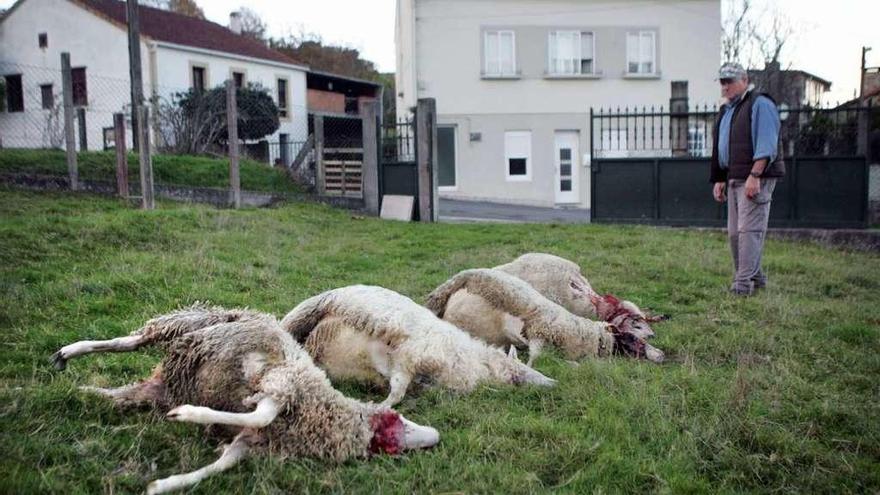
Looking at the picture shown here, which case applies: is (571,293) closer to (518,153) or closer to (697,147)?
(697,147)

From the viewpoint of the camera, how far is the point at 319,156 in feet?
52.9

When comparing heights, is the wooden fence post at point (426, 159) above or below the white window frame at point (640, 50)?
below

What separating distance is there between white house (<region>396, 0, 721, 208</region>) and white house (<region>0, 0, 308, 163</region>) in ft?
18.0

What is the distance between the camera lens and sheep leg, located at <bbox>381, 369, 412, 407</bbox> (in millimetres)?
3760

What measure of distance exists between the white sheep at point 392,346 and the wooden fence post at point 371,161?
10.6m

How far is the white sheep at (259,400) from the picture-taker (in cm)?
303

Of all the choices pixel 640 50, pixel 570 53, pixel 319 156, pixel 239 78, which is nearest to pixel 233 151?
pixel 319 156

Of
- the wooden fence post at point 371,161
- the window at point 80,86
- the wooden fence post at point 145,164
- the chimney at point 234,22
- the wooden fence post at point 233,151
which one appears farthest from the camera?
the chimney at point 234,22

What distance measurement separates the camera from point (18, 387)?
3600mm

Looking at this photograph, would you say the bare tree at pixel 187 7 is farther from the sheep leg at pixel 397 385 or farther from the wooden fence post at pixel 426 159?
the sheep leg at pixel 397 385

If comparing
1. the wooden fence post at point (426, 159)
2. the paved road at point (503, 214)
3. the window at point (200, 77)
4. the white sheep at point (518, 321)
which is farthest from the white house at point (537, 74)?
the white sheep at point (518, 321)

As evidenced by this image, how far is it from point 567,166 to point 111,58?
59.7 ft

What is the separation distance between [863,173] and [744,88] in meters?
7.45

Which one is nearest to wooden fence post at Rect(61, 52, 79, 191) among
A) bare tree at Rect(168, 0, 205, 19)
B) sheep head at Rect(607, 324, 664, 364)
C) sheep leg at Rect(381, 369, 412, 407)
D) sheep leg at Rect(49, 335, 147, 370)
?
sheep leg at Rect(49, 335, 147, 370)
